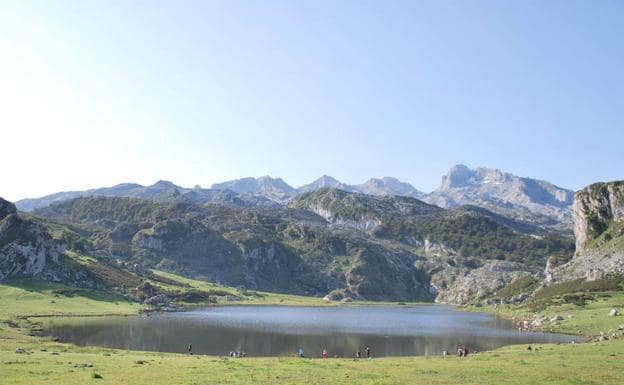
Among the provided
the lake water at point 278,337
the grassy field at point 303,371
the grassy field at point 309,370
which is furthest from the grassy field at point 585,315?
the grassy field at point 303,371

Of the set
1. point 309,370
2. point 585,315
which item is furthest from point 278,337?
point 585,315

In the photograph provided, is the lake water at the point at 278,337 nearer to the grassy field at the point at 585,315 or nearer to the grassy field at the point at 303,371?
the grassy field at the point at 585,315

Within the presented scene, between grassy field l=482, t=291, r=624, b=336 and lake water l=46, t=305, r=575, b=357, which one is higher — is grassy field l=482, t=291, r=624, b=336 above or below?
above

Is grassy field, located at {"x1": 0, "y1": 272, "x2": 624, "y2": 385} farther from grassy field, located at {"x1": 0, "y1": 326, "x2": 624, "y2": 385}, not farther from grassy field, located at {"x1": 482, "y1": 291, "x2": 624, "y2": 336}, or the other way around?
grassy field, located at {"x1": 482, "y1": 291, "x2": 624, "y2": 336}

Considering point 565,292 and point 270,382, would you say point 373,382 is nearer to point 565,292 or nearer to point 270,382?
point 270,382

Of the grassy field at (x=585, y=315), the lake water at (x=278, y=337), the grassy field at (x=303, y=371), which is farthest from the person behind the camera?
the grassy field at (x=585, y=315)

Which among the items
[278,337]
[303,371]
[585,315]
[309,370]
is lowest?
[278,337]

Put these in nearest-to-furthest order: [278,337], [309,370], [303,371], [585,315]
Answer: [303,371], [309,370], [278,337], [585,315]

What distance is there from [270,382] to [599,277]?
179m

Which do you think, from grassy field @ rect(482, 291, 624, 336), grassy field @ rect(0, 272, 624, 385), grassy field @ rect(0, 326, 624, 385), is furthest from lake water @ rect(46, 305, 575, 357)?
grassy field @ rect(0, 326, 624, 385)

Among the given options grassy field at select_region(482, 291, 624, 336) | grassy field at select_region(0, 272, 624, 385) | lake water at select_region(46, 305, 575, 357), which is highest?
grassy field at select_region(0, 272, 624, 385)

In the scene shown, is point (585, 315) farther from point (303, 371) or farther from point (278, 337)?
point (303, 371)

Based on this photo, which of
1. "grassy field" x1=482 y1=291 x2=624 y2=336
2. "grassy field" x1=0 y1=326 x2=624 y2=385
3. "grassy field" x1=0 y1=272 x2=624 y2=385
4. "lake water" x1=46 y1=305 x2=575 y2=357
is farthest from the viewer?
"grassy field" x1=482 y1=291 x2=624 y2=336

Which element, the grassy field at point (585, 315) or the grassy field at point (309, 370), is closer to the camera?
the grassy field at point (309, 370)
